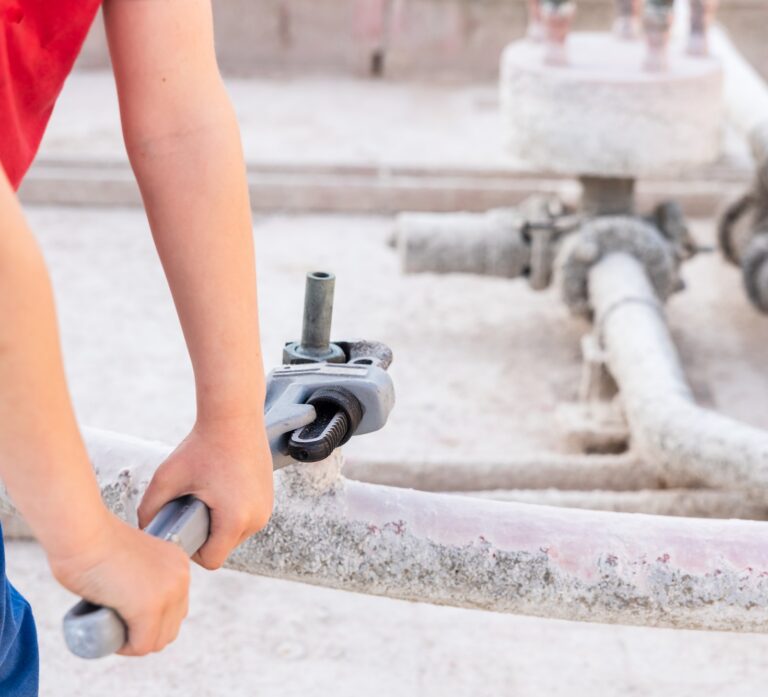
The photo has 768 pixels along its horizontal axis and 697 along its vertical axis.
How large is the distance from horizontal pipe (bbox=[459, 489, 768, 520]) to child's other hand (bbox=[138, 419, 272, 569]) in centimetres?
120

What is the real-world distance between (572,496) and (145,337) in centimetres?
131

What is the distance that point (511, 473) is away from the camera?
2229 millimetres

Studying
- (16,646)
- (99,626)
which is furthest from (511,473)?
(99,626)

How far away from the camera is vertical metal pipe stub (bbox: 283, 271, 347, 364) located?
1118 millimetres

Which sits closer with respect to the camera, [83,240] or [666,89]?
[666,89]

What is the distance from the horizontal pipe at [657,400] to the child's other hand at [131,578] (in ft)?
3.92

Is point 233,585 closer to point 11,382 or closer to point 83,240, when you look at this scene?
point 11,382

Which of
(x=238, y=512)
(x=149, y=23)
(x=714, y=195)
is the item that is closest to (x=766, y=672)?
(x=238, y=512)

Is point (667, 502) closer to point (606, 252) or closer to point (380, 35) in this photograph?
point (606, 252)

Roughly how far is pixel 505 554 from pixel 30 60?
60 cm

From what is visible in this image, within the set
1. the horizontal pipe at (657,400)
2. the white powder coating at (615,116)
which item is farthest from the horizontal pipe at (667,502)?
the white powder coating at (615,116)

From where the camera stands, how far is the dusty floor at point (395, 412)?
175 centimetres

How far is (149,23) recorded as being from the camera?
0.87m

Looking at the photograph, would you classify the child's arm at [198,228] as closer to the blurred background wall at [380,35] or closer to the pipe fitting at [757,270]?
the pipe fitting at [757,270]
